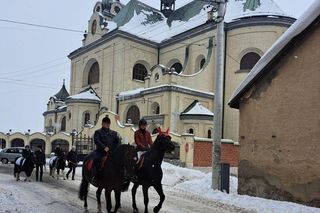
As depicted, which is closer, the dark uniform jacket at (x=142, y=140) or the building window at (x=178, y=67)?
the dark uniform jacket at (x=142, y=140)

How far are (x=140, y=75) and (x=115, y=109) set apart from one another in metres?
6.47

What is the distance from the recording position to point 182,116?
3938 centimetres

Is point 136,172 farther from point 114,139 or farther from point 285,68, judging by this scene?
point 285,68

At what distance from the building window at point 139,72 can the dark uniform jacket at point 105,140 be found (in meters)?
42.2

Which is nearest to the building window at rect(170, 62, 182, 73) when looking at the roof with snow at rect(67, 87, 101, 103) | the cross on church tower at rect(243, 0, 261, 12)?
the cross on church tower at rect(243, 0, 261, 12)

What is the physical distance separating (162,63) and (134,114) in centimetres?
1015

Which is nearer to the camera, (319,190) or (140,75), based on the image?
(319,190)

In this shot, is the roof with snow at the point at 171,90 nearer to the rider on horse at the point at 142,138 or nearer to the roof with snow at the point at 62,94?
the rider on horse at the point at 142,138

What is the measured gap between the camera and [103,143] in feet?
31.7

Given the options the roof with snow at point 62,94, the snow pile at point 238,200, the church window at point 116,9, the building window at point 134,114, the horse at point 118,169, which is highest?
the church window at point 116,9

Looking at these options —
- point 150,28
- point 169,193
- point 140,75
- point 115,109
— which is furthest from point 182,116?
point 169,193

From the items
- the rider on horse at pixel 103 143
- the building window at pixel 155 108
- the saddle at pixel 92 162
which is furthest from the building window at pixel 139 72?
the rider on horse at pixel 103 143

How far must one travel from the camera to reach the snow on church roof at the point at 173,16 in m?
45.6

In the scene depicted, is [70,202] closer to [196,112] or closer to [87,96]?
[196,112]
